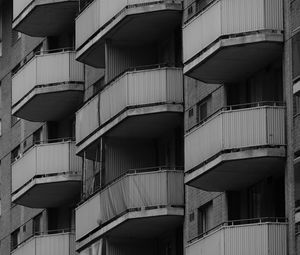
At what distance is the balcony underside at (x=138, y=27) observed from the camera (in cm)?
5931

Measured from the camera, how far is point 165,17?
59.5 meters

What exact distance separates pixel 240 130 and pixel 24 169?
56.2ft

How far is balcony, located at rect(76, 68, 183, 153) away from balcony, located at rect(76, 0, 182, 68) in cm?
172

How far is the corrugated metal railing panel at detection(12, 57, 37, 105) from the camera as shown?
68188mm

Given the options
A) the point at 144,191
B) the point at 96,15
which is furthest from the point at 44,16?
the point at 144,191

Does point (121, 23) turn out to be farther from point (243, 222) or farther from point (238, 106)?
point (243, 222)

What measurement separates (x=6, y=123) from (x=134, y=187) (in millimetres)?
19133

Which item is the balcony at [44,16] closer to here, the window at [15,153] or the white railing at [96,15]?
the white railing at [96,15]

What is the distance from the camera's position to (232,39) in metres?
53.4

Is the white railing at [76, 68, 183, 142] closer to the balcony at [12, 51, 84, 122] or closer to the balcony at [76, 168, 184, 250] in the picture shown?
the balcony at [76, 168, 184, 250]

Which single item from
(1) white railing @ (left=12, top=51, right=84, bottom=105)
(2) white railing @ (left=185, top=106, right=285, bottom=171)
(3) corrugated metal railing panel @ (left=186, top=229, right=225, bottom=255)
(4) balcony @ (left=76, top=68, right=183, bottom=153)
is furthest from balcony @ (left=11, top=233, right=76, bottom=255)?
(2) white railing @ (left=185, top=106, right=285, bottom=171)

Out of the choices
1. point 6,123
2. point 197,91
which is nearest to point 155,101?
point 197,91

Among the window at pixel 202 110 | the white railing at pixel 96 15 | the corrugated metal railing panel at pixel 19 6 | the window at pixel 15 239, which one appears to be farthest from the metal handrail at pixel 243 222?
the window at pixel 15 239

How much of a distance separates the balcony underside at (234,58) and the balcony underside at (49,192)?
38.5 ft
